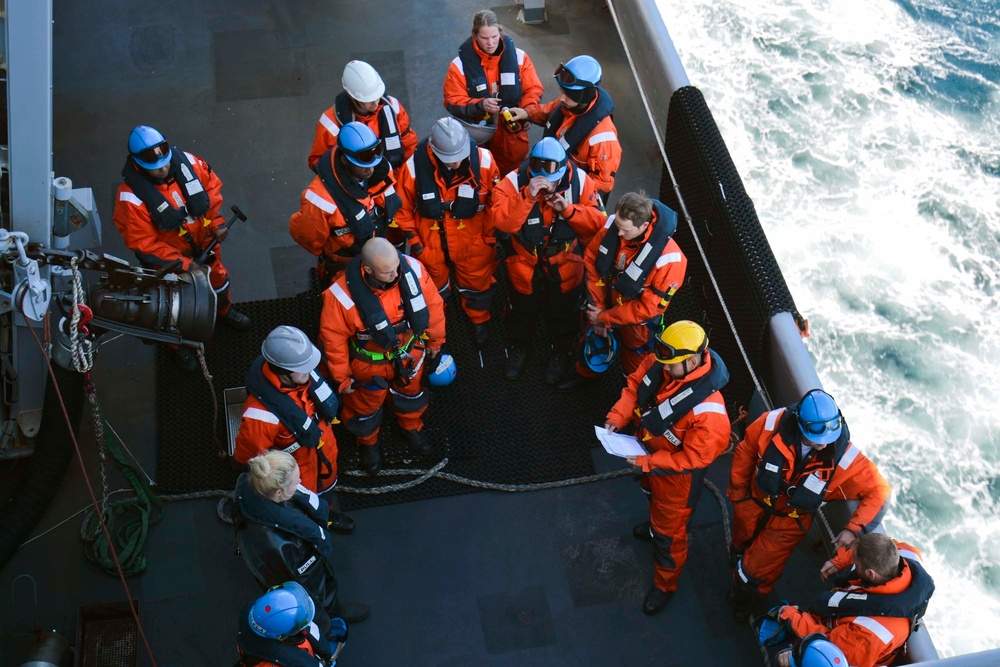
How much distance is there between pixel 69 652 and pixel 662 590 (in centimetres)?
255

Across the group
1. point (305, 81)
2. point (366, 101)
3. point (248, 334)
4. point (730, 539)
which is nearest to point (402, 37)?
point (305, 81)

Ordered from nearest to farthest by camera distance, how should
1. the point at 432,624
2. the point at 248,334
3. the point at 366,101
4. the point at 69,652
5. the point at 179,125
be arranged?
1. the point at 69,652
2. the point at 432,624
3. the point at 366,101
4. the point at 248,334
5. the point at 179,125

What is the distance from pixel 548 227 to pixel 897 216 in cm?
467

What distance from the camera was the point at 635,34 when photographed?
609 centimetres

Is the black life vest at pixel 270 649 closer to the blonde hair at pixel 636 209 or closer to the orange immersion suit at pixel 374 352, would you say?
the orange immersion suit at pixel 374 352

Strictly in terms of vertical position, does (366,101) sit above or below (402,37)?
above

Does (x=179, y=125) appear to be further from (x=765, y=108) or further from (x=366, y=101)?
(x=765, y=108)

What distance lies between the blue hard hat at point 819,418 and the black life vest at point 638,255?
1.00 m

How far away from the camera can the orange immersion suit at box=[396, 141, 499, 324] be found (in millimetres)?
4449

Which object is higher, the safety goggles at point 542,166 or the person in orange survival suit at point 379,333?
the safety goggles at point 542,166

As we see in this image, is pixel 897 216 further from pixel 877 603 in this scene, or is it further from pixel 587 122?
pixel 877 603

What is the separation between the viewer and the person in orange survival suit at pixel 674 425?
3666 mm

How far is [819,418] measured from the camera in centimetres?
339

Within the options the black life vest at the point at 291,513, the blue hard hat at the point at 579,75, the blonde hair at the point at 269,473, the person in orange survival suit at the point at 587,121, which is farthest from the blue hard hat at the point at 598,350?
the blonde hair at the point at 269,473
